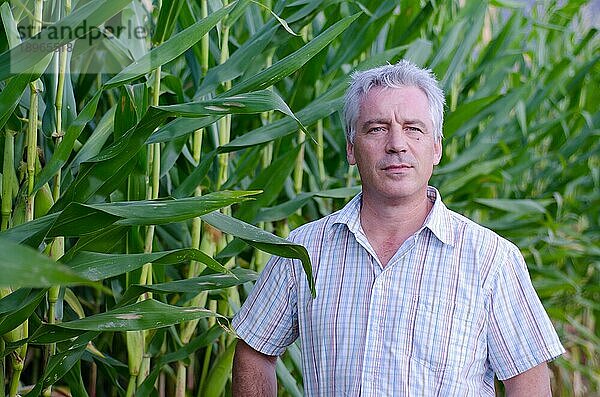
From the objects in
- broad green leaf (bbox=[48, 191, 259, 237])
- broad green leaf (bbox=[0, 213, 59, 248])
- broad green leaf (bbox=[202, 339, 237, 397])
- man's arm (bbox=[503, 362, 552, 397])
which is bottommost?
broad green leaf (bbox=[202, 339, 237, 397])

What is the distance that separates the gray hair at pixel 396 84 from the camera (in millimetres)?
1192

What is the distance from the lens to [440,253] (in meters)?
1.18

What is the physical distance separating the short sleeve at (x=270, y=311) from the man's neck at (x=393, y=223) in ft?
0.42

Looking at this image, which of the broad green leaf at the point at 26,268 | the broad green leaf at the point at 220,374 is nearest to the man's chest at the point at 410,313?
the broad green leaf at the point at 220,374

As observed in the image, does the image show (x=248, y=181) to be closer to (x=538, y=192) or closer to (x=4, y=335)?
(x=4, y=335)

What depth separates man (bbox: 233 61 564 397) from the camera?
115 centimetres

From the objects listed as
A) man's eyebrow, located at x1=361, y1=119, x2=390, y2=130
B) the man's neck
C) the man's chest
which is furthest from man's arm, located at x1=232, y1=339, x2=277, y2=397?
man's eyebrow, located at x1=361, y1=119, x2=390, y2=130

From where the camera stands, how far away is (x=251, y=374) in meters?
1.28

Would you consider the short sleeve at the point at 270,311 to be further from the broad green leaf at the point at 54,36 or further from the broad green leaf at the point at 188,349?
the broad green leaf at the point at 54,36

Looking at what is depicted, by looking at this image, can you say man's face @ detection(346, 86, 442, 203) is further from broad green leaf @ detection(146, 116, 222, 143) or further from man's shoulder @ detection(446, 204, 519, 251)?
broad green leaf @ detection(146, 116, 222, 143)

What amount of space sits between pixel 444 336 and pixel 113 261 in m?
0.42

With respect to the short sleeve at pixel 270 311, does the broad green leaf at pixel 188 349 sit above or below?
below

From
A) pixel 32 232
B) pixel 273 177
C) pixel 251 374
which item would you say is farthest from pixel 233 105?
pixel 273 177

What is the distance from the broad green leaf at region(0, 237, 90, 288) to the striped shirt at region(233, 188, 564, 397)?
27.4 inches
